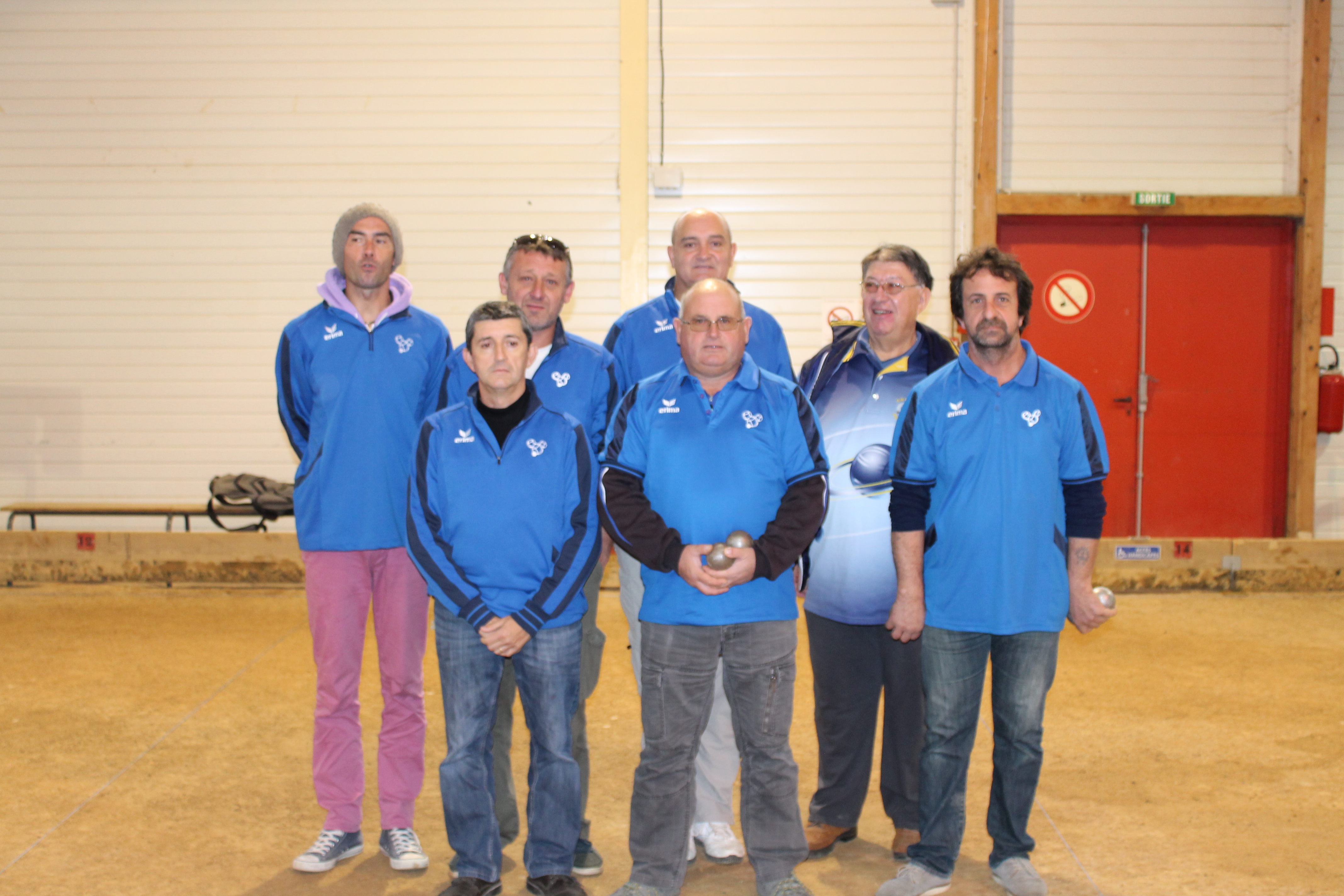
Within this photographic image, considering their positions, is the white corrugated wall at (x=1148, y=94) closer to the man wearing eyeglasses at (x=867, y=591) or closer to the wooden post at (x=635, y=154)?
the wooden post at (x=635, y=154)

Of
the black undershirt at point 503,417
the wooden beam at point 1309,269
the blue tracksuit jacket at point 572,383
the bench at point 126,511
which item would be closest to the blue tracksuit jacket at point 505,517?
the black undershirt at point 503,417

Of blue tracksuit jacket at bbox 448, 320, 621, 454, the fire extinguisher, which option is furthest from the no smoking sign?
blue tracksuit jacket at bbox 448, 320, 621, 454

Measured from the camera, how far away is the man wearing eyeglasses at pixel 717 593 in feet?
9.74

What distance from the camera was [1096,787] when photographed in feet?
13.0

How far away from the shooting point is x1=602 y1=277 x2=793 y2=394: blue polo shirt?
3.60 m

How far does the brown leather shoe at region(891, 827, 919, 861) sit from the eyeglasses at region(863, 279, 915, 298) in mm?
1733

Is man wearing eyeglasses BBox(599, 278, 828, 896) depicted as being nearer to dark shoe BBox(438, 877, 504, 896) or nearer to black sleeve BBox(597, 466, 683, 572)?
black sleeve BBox(597, 466, 683, 572)

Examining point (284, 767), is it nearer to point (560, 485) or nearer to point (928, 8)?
point (560, 485)

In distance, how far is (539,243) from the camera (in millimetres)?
3465

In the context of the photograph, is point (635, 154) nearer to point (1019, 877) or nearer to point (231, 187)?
point (231, 187)

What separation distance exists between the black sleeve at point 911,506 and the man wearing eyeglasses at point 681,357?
0.67 m

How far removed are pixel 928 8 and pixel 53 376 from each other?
24.5 feet

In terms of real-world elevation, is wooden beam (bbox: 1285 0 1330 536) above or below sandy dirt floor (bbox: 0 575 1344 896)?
above

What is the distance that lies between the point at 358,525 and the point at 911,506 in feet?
5.78
